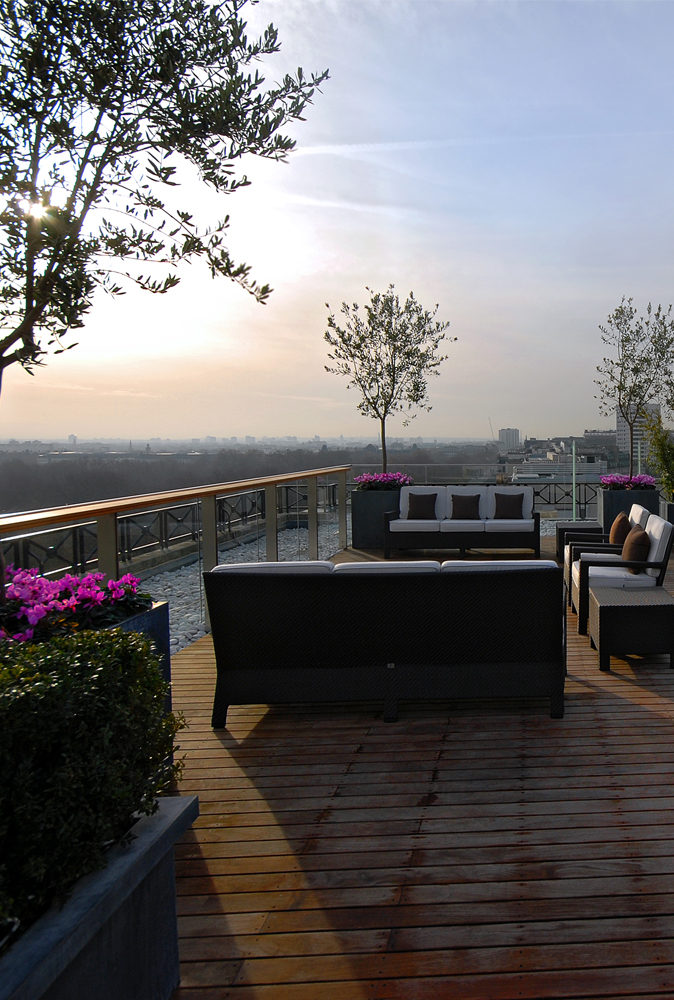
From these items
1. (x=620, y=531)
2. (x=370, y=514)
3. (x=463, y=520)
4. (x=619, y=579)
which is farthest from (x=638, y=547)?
(x=370, y=514)

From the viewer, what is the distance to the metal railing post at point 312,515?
763cm

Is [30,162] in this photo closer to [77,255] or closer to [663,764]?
[77,255]

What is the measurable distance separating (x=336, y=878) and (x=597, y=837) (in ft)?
2.92

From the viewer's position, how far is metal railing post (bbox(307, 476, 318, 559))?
7629 mm

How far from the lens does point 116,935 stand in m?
1.38

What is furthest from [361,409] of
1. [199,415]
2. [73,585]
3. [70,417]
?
[199,415]

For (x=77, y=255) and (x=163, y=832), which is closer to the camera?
(x=163, y=832)

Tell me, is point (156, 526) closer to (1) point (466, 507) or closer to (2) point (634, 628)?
(2) point (634, 628)

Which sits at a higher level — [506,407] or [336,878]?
[506,407]

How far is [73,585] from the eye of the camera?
2.66 metres

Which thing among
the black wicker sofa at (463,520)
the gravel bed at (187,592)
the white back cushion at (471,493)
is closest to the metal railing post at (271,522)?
the gravel bed at (187,592)

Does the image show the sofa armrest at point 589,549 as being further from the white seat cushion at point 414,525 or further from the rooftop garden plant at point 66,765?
the rooftop garden plant at point 66,765

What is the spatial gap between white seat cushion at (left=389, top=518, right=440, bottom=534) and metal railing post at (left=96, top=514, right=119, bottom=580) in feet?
17.2

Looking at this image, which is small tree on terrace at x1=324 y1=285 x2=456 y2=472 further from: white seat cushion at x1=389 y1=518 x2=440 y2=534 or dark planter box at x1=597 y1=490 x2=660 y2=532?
dark planter box at x1=597 y1=490 x2=660 y2=532
